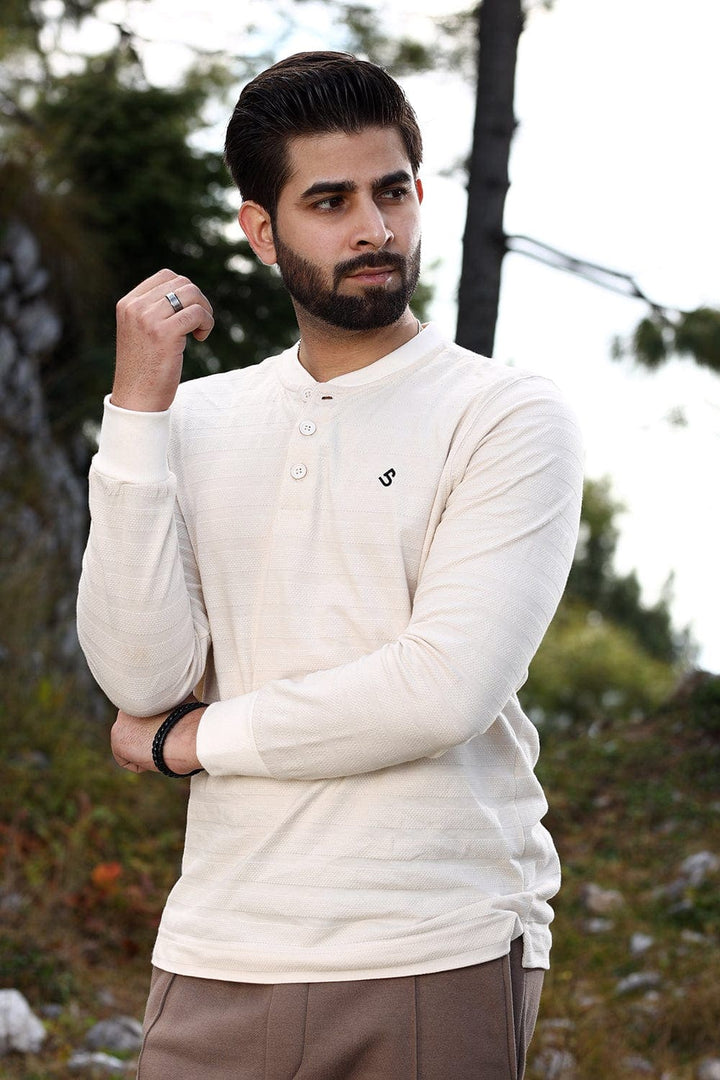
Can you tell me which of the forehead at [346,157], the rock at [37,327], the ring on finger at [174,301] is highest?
the forehead at [346,157]

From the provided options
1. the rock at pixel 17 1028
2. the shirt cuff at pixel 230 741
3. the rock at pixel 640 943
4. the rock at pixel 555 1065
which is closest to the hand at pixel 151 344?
the shirt cuff at pixel 230 741

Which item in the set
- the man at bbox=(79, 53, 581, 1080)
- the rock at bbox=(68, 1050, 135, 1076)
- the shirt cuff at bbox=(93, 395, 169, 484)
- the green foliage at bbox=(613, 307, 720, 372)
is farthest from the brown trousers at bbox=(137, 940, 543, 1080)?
the green foliage at bbox=(613, 307, 720, 372)

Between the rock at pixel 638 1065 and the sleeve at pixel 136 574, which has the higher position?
the sleeve at pixel 136 574

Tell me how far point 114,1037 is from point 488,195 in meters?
2.91

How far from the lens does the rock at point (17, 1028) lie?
3.73m

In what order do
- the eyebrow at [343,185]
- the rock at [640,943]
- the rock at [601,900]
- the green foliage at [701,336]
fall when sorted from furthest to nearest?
the rock at [601,900] → the rock at [640,943] → the green foliage at [701,336] → the eyebrow at [343,185]

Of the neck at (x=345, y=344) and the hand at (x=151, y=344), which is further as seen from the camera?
the neck at (x=345, y=344)

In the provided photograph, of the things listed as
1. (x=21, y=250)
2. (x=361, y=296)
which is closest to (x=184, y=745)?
(x=361, y=296)

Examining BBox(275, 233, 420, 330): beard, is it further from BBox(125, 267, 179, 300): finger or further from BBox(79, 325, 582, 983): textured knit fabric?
BBox(125, 267, 179, 300): finger

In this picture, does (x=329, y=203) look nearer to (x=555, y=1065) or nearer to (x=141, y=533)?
(x=141, y=533)

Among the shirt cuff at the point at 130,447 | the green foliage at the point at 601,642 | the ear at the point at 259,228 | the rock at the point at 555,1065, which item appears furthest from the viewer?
the green foliage at the point at 601,642

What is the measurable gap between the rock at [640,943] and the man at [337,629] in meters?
3.46

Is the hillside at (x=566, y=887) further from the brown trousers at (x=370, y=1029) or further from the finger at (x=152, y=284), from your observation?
the finger at (x=152, y=284)

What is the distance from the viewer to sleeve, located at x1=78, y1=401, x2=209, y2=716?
5.85 feet
